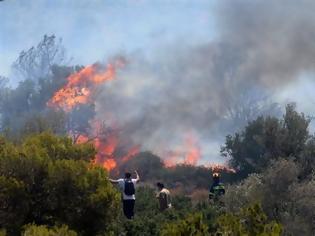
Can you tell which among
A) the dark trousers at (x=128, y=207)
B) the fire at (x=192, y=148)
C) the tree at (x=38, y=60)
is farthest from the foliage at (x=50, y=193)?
the tree at (x=38, y=60)

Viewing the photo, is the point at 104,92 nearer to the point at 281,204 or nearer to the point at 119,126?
the point at 119,126

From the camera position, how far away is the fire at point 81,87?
5959 centimetres

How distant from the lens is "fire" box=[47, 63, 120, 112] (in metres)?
59.6

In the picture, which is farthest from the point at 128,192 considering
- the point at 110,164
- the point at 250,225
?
the point at 110,164

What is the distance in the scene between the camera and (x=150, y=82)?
60875 millimetres

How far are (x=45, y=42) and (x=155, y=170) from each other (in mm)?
57549

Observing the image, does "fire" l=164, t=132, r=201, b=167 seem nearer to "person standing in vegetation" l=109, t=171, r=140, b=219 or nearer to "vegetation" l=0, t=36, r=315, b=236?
"vegetation" l=0, t=36, r=315, b=236

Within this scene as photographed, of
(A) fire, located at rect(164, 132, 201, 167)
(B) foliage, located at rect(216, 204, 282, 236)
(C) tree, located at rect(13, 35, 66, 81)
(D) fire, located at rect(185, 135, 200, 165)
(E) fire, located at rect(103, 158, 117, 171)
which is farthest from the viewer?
(C) tree, located at rect(13, 35, 66, 81)

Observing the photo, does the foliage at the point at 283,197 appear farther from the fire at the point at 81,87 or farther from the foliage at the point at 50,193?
the fire at the point at 81,87

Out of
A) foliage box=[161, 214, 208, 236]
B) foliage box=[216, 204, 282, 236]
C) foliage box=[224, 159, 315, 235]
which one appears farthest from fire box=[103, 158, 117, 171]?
foliage box=[161, 214, 208, 236]

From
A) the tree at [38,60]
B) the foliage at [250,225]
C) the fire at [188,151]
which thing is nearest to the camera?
the foliage at [250,225]

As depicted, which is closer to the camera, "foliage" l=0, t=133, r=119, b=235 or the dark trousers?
"foliage" l=0, t=133, r=119, b=235

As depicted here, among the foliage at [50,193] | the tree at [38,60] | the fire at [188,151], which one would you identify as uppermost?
the tree at [38,60]

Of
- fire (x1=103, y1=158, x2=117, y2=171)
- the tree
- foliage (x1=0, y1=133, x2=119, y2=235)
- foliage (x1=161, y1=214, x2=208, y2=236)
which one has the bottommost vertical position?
foliage (x1=161, y1=214, x2=208, y2=236)
